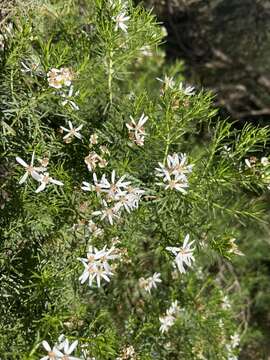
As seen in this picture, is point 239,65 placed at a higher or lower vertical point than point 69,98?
lower

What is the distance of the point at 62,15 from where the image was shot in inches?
110

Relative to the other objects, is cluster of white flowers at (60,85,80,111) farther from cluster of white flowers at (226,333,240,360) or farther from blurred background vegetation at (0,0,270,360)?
blurred background vegetation at (0,0,270,360)

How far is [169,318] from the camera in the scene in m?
2.87

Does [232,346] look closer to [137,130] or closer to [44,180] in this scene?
[137,130]

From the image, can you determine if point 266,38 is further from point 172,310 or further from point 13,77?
point 13,77

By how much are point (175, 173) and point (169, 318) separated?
3.54 ft

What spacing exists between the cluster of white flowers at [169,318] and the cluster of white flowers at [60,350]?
0.96 metres

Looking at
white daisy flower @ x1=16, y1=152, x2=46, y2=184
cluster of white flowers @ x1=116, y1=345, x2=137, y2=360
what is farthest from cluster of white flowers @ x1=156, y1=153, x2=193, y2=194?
cluster of white flowers @ x1=116, y1=345, x2=137, y2=360

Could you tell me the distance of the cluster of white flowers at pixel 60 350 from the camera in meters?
1.88

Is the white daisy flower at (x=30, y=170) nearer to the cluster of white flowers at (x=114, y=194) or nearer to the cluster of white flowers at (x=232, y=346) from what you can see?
the cluster of white flowers at (x=114, y=194)

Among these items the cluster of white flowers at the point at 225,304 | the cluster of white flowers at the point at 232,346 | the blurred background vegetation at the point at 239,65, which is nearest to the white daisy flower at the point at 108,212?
the cluster of white flowers at the point at 225,304

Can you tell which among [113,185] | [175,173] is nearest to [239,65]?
[175,173]

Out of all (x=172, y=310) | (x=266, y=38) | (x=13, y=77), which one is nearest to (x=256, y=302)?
(x=172, y=310)

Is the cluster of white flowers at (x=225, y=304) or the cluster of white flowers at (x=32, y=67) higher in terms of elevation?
the cluster of white flowers at (x=32, y=67)
